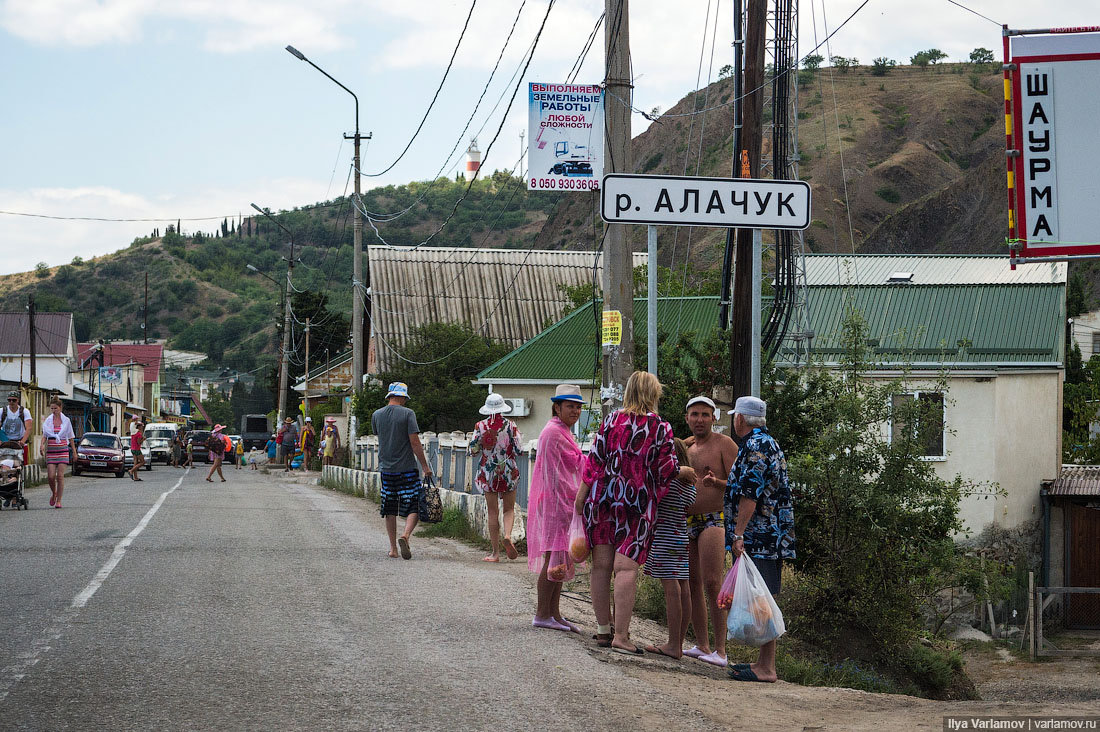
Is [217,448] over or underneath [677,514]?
underneath

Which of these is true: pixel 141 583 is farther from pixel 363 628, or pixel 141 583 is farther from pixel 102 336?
pixel 102 336

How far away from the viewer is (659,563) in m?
7.71

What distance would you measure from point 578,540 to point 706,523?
3.30ft

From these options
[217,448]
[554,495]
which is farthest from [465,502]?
[217,448]

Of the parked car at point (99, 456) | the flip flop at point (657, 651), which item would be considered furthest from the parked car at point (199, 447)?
the flip flop at point (657, 651)

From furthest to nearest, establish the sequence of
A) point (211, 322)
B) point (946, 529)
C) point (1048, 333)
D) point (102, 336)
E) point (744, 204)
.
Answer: point (211, 322), point (102, 336), point (1048, 333), point (946, 529), point (744, 204)

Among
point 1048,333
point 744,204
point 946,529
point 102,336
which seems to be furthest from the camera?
point 102,336

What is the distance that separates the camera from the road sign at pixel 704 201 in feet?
26.7

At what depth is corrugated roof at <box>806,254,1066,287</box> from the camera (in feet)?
106

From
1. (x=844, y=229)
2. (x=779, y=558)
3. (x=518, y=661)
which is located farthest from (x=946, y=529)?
(x=844, y=229)

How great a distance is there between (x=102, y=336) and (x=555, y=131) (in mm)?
116193

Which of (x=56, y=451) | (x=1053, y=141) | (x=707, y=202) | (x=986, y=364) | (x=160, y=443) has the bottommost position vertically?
(x=160, y=443)

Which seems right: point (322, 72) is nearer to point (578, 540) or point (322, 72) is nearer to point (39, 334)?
point (578, 540)

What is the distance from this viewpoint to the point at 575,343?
33.3 m
